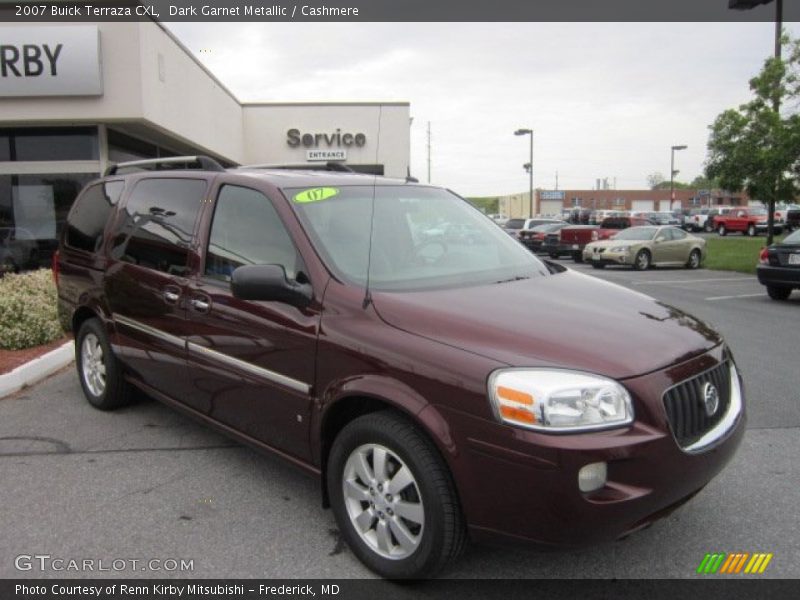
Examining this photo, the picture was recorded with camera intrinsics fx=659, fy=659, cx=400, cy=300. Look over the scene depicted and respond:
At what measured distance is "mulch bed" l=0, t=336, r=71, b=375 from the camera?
621 cm

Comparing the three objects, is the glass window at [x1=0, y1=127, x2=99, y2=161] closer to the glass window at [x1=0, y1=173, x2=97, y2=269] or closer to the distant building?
the glass window at [x1=0, y1=173, x2=97, y2=269]

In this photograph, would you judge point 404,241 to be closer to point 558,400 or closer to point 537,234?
point 558,400

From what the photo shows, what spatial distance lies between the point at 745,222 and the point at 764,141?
2832cm

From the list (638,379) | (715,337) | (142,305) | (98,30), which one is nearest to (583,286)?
(715,337)

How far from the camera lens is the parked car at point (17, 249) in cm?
1296

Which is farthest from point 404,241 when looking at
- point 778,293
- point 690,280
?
point 690,280

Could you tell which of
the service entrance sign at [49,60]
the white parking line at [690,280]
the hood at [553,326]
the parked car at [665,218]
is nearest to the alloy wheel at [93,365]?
the hood at [553,326]

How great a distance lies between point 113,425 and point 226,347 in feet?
6.13

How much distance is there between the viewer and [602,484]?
245cm

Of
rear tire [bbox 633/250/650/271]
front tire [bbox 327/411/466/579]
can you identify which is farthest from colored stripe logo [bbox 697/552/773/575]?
rear tire [bbox 633/250/650/271]

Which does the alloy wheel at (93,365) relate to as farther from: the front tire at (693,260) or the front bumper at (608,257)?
the front tire at (693,260)

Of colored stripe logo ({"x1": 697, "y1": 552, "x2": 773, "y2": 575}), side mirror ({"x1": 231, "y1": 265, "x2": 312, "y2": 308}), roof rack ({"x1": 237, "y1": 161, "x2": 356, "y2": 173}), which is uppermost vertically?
roof rack ({"x1": 237, "y1": 161, "x2": 356, "y2": 173})

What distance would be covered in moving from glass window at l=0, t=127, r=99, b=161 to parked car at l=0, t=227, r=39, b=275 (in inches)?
59.4

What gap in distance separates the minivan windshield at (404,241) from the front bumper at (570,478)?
3.34 ft
